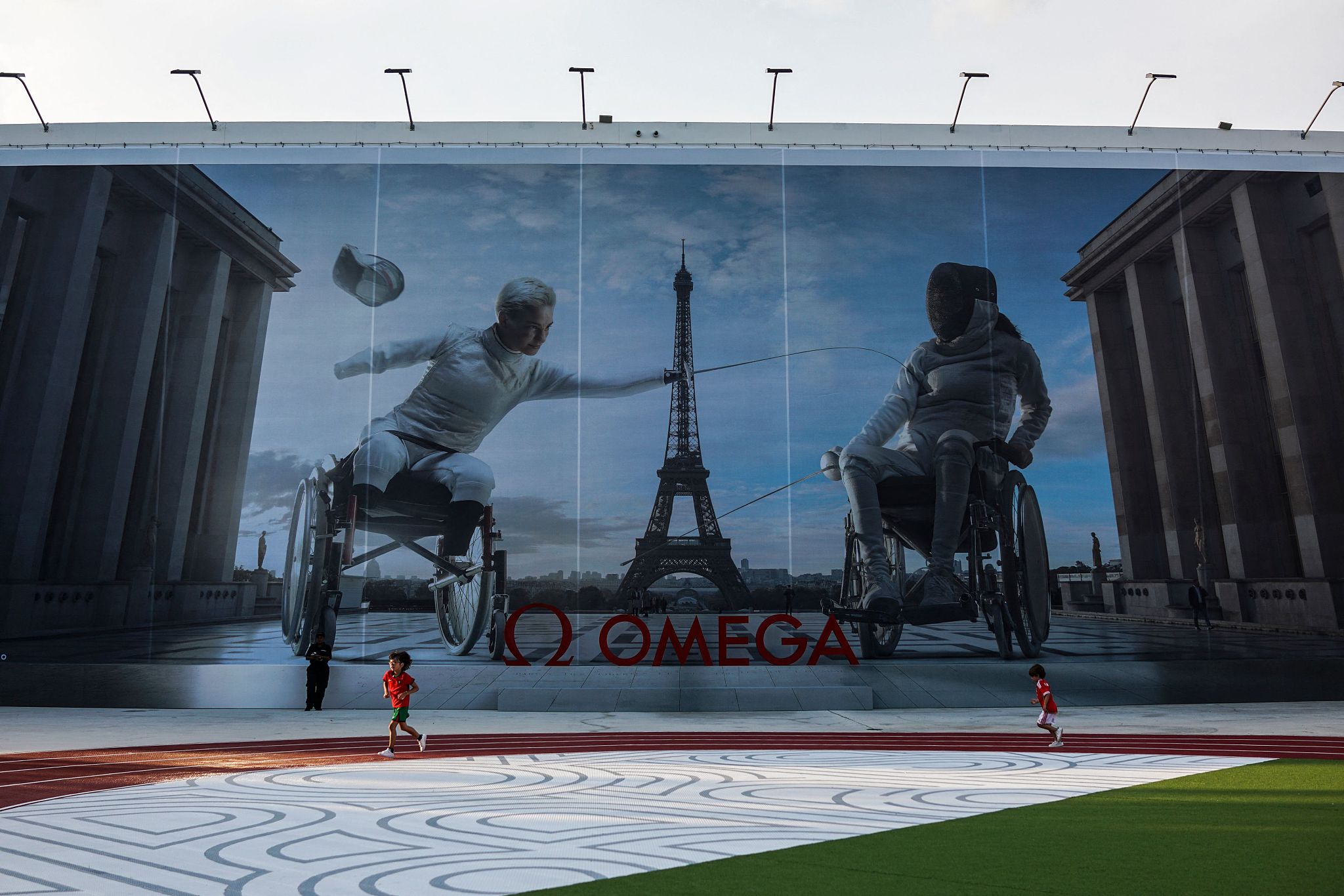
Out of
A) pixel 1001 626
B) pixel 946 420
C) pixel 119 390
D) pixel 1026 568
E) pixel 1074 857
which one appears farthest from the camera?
pixel 119 390

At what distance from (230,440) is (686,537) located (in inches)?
417

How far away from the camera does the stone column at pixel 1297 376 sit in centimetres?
1986

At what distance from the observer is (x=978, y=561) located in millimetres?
19688

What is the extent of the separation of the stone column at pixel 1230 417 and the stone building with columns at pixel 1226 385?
3cm

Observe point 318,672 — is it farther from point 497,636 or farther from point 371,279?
point 371,279

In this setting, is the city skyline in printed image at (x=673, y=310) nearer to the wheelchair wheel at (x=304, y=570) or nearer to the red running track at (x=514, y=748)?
the wheelchair wheel at (x=304, y=570)

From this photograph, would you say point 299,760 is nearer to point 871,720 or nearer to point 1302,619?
point 871,720

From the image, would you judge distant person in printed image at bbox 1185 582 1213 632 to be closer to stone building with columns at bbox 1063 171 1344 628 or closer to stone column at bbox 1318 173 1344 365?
stone building with columns at bbox 1063 171 1344 628

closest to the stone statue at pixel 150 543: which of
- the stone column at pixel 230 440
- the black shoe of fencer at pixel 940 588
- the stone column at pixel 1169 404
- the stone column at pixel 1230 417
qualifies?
the stone column at pixel 230 440

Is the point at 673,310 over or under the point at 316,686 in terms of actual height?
over

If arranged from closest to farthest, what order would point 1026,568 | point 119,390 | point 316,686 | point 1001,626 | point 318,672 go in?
point 318,672 < point 316,686 < point 1001,626 < point 1026,568 < point 119,390

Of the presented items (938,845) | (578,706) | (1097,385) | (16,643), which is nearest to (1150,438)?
(1097,385)

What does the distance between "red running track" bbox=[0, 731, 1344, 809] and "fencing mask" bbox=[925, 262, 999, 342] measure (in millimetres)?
9845

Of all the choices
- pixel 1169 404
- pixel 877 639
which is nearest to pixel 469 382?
pixel 877 639
